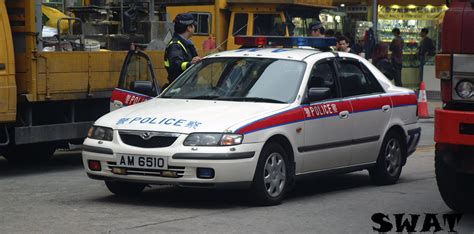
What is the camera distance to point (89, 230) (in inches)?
313

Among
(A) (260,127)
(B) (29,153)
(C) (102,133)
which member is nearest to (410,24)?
(B) (29,153)

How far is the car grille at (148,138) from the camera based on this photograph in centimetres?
888

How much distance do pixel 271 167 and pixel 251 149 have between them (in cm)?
38

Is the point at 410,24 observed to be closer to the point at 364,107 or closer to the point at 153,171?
the point at 364,107

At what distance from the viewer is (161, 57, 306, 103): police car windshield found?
974 cm

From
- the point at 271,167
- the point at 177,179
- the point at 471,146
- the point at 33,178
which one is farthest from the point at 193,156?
the point at 33,178

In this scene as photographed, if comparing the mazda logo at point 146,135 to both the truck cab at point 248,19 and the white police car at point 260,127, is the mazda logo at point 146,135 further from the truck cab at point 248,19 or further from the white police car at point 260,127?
the truck cab at point 248,19

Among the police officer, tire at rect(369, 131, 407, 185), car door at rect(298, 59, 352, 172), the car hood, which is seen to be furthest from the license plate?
tire at rect(369, 131, 407, 185)

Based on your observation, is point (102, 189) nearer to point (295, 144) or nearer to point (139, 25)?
point (295, 144)

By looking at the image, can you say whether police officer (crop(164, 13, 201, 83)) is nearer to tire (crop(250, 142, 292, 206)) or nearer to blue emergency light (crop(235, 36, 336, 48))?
blue emergency light (crop(235, 36, 336, 48))

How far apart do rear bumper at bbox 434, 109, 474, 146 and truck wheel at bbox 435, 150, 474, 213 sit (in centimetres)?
60

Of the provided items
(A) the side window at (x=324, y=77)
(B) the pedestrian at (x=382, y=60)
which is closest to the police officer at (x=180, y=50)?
(A) the side window at (x=324, y=77)

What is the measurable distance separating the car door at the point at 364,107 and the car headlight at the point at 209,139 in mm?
1962

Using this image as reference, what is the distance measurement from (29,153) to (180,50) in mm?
2692
